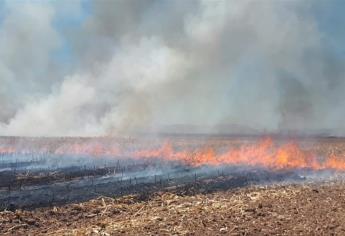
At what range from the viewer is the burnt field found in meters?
15.5

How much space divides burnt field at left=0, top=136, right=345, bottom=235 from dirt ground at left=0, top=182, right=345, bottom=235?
0.03 m

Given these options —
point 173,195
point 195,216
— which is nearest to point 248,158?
point 173,195

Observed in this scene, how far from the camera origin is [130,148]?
191ft

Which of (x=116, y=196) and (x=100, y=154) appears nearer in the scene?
(x=116, y=196)

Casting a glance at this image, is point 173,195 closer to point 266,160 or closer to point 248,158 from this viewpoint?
point 266,160

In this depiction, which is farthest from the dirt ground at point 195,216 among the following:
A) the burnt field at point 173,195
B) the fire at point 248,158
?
the fire at point 248,158

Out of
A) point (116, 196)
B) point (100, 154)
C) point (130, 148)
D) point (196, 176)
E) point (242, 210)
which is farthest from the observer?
point (130, 148)

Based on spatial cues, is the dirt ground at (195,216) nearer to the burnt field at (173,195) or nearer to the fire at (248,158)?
the burnt field at (173,195)

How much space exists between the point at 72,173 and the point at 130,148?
24.5 metres

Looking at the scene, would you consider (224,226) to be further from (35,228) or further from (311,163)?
(311,163)

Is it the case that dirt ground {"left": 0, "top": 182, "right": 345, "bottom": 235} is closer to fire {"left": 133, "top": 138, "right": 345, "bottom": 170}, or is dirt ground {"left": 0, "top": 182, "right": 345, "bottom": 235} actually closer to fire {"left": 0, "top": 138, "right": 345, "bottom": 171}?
fire {"left": 133, "top": 138, "right": 345, "bottom": 170}

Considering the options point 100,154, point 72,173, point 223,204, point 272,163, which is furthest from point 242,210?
point 100,154

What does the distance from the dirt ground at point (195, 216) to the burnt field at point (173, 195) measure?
0.11 feet

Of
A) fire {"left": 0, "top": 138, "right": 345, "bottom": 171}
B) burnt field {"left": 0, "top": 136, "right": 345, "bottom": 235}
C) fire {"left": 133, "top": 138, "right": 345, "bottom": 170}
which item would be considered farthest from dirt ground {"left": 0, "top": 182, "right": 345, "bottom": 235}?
fire {"left": 0, "top": 138, "right": 345, "bottom": 171}
